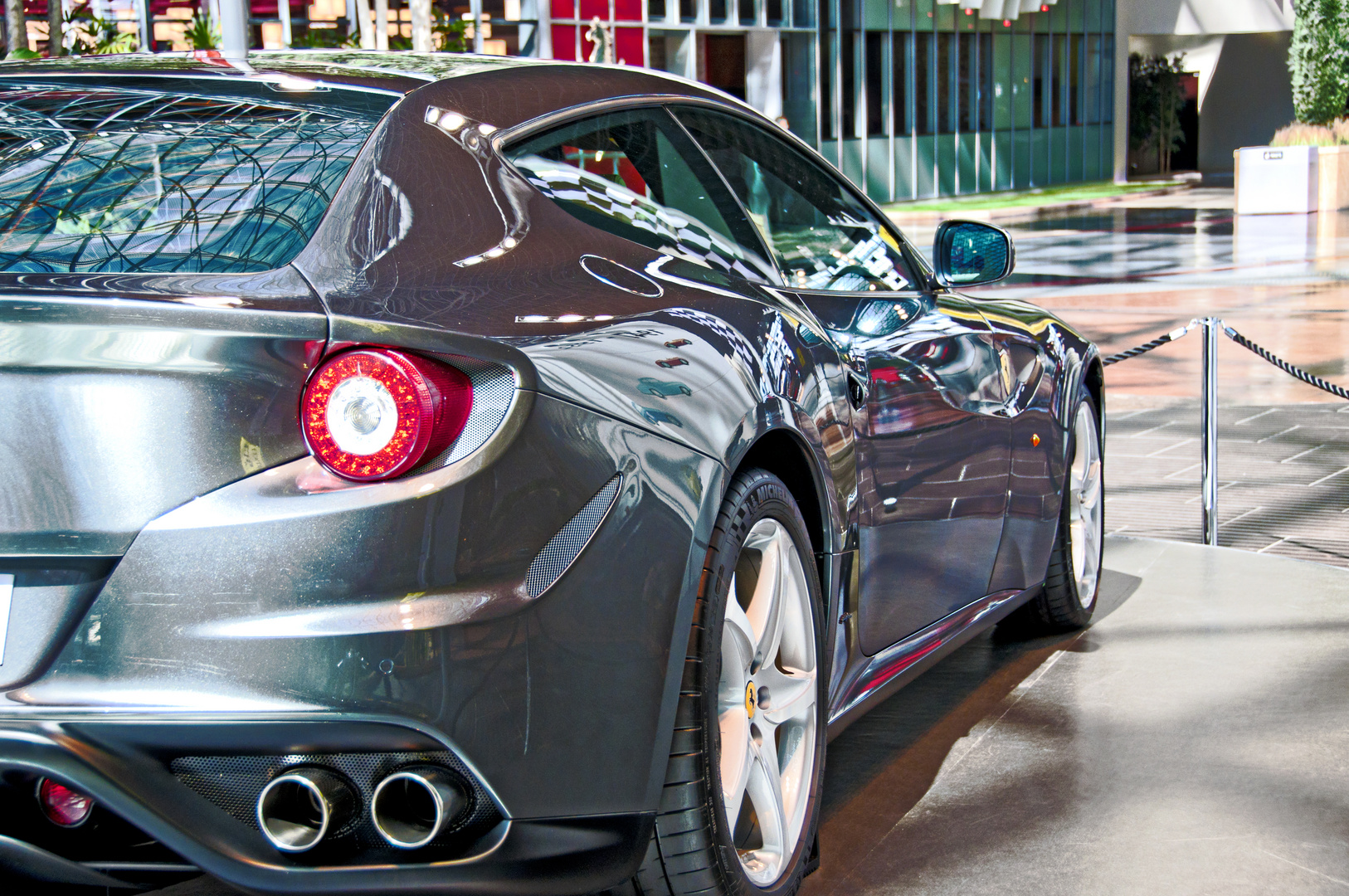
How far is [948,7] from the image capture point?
121 ft

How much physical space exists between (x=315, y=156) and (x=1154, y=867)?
2.06m

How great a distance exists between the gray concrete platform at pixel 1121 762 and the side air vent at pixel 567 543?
1139 mm

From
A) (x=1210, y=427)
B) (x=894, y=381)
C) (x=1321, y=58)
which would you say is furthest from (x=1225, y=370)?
(x=1321, y=58)

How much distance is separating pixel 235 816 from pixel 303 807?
0.29 feet

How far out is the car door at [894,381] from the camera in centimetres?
313

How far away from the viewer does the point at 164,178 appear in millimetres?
2369

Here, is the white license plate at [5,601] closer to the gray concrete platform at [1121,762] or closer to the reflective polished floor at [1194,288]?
the gray concrete platform at [1121,762]

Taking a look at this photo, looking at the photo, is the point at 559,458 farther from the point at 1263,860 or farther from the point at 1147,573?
the point at 1147,573

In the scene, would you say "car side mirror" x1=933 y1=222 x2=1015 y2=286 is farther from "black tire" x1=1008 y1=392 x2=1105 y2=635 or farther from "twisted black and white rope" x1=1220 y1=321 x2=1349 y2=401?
"twisted black and white rope" x1=1220 y1=321 x2=1349 y2=401

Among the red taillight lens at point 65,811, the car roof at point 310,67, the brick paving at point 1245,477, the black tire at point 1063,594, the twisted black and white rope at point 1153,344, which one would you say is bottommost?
the brick paving at point 1245,477

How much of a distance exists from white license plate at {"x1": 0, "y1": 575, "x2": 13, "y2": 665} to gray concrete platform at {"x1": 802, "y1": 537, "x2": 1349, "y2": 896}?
5.28ft

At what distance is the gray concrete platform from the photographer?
299cm

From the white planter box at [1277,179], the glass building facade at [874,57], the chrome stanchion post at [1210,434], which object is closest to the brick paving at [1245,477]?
the chrome stanchion post at [1210,434]

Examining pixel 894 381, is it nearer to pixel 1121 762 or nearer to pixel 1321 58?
pixel 1121 762
